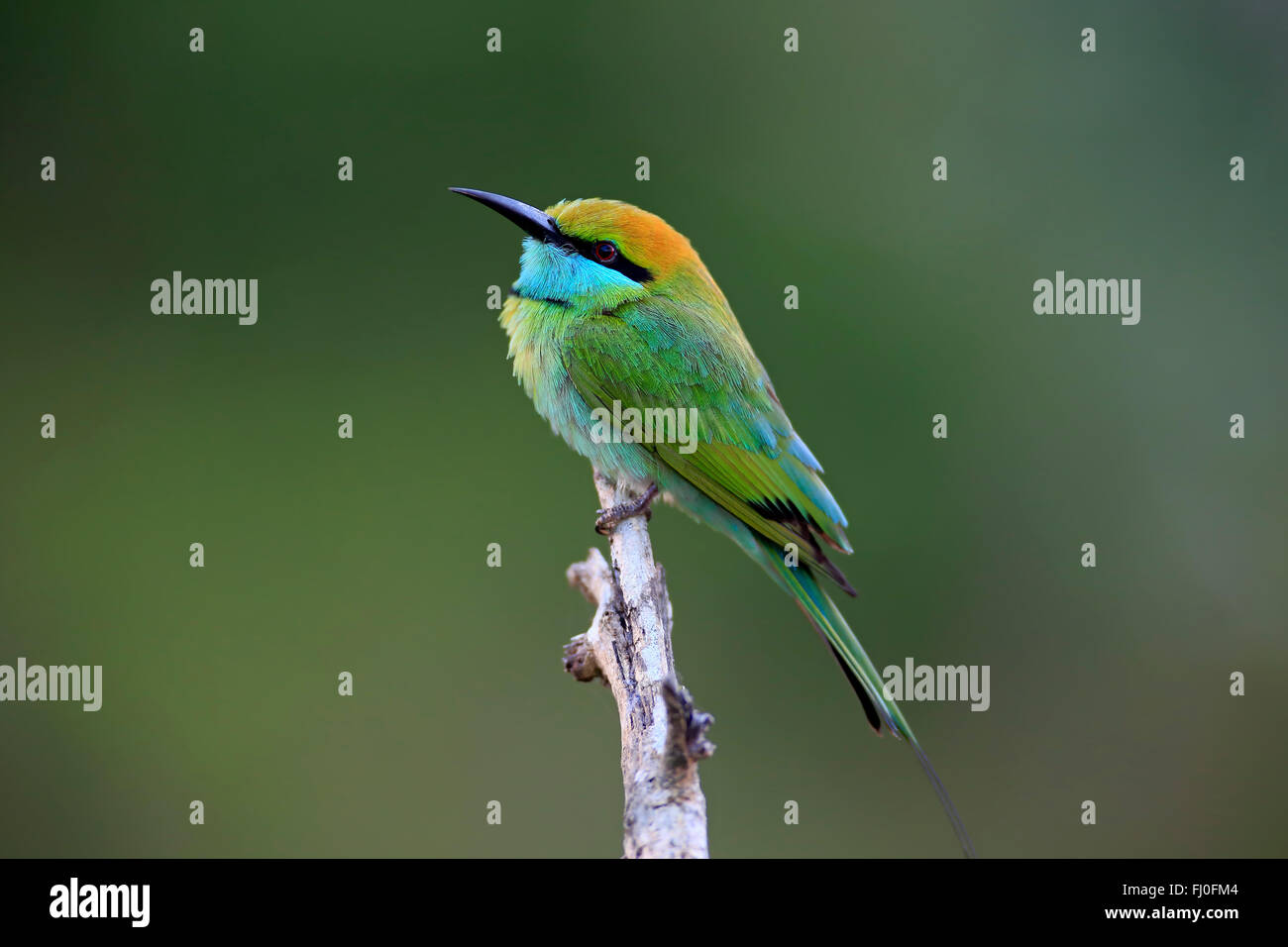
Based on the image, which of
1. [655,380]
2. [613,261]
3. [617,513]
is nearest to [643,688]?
[617,513]

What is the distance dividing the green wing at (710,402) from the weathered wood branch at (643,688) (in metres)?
0.33

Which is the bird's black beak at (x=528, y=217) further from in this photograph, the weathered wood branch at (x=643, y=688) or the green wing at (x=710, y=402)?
the weathered wood branch at (x=643, y=688)

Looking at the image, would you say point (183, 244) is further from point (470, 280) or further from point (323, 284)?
point (470, 280)

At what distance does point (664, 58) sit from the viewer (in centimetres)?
679

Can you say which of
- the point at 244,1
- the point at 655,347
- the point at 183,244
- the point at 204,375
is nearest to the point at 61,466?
the point at 204,375

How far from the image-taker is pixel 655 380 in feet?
12.1

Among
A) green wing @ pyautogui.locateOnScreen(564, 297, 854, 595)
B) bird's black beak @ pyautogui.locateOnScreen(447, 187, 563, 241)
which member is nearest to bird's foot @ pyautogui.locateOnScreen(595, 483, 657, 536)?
green wing @ pyautogui.locateOnScreen(564, 297, 854, 595)

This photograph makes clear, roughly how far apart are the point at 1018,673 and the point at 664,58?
4025 millimetres

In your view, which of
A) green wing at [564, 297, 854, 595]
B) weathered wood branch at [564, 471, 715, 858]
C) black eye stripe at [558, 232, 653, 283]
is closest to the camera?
weathered wood branch at [564, 471, 715, 858]

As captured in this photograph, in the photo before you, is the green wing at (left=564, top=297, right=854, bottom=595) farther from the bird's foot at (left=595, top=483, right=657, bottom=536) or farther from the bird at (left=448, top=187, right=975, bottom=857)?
the bird's foot at (left=595, top=483, right=657, bottom=536)

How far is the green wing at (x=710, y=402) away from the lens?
3.62m

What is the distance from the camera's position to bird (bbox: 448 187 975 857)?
143 inches

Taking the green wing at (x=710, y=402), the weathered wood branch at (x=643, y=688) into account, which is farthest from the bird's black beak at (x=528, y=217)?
the weathered wood branch at (x=643, y=688)

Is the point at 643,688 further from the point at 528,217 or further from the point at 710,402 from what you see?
the point at 528,217
